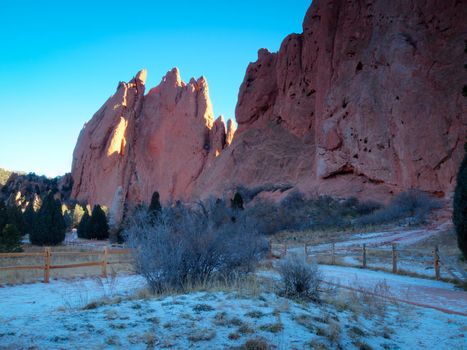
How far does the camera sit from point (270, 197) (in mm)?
43188

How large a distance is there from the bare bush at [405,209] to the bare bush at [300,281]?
2292cm

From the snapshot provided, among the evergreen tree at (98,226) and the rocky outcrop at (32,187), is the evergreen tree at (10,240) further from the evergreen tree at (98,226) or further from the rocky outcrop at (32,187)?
the rocky outcrop at (32,187)

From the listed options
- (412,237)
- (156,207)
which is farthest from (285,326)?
(156,207)

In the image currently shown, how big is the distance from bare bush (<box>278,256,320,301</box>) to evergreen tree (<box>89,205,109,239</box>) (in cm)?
3546

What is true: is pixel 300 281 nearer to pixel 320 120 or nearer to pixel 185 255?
pixel 185 255

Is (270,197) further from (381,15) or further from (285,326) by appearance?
(285,326)

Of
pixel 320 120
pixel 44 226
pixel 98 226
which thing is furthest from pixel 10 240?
pixel 320 120

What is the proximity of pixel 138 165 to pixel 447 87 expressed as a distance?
1992 inches

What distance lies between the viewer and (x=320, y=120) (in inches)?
1757

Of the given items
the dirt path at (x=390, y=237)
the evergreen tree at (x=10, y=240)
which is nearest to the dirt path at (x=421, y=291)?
the dirt path at (x=390, y=237)

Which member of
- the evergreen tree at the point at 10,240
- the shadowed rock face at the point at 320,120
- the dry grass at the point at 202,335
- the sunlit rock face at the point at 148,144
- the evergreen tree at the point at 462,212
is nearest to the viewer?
the dry grass at the point at 202,335

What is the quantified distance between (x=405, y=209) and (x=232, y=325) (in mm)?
28469

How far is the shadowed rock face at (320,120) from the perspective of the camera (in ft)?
110

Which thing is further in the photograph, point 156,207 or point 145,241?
point 156,207
